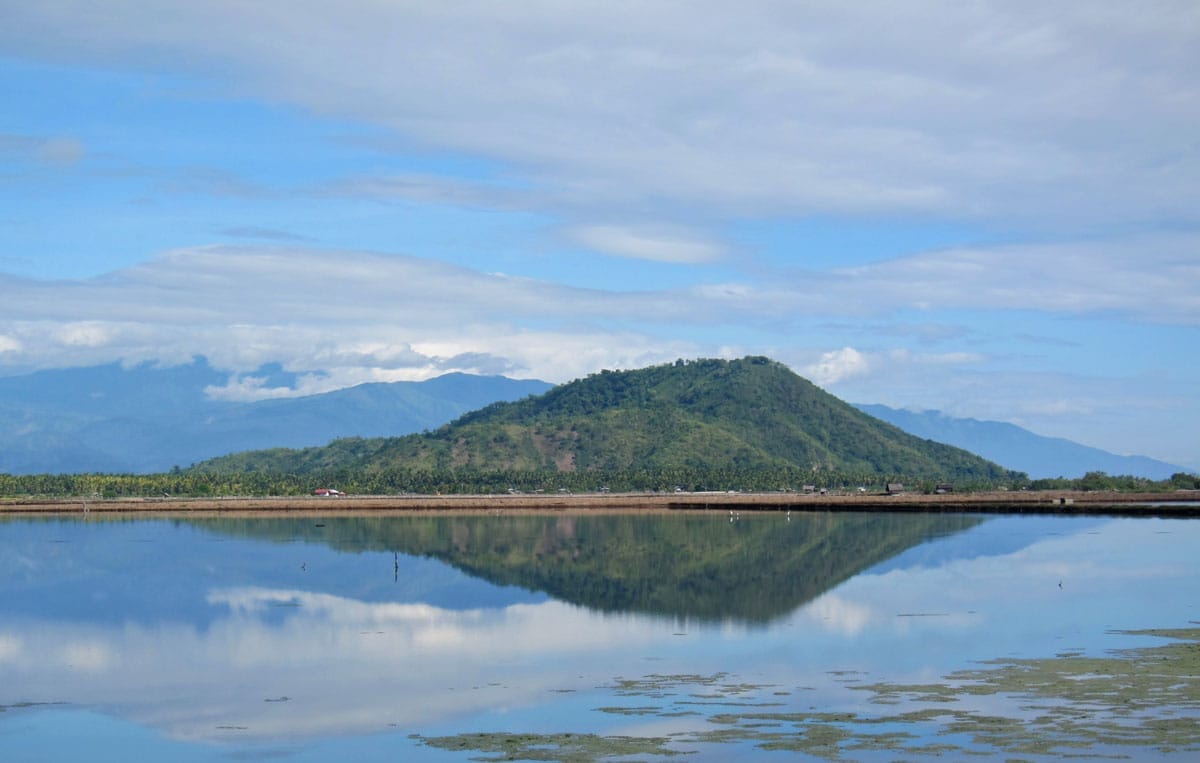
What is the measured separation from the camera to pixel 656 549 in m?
90.7

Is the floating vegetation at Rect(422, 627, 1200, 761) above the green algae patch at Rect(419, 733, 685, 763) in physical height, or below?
above

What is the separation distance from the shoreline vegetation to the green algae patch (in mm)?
114786

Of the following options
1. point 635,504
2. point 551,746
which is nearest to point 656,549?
point 551,746

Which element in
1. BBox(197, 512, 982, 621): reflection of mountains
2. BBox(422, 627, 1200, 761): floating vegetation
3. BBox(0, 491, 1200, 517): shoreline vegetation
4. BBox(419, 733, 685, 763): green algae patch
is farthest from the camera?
BBox(0, 491, 1200, 517): shoreline vegetation

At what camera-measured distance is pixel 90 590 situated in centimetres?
6962

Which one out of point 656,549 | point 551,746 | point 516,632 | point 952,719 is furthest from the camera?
point 656,549

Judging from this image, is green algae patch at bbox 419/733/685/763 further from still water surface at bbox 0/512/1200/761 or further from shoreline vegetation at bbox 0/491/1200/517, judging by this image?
shoreline vegetation at bbox 0/491/1200/517

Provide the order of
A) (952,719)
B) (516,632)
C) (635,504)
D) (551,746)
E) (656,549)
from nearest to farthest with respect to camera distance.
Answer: (551,746), (952,719), (516,632), (656,549), (635,504)

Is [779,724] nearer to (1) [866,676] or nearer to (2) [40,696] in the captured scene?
(1) [866,676]

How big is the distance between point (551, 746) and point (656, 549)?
6011cm

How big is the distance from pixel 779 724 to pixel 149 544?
8096cm

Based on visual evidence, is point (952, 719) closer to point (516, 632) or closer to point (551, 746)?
point (551, 746)

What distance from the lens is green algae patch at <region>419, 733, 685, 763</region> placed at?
2966cm

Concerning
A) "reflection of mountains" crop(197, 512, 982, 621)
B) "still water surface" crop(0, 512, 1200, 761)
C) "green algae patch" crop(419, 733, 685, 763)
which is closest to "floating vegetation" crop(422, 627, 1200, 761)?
"green algae patch" crop(419, 733, 685, 763)
